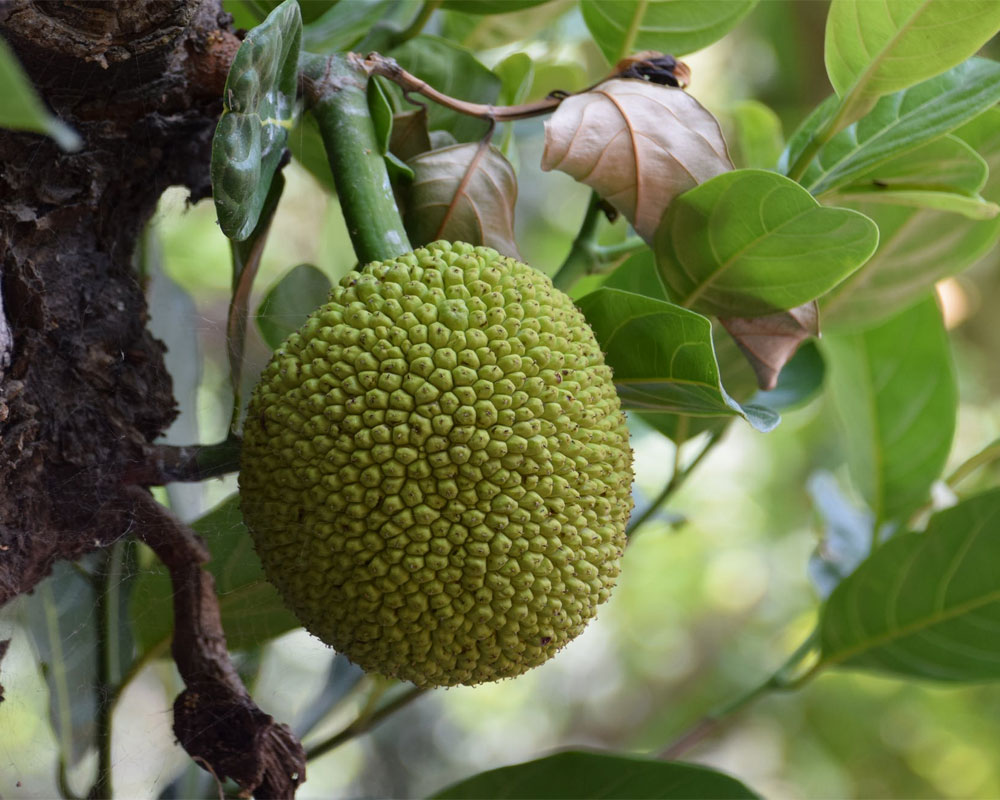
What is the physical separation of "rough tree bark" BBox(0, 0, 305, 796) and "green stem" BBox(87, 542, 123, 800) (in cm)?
4

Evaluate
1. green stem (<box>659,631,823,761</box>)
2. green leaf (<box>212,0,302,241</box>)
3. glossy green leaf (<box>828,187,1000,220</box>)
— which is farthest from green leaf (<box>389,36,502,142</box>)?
green stem (<box>659,631,823,761</box>)

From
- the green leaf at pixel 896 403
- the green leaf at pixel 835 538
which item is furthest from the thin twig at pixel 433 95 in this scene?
the green leaf at pixel 835 538

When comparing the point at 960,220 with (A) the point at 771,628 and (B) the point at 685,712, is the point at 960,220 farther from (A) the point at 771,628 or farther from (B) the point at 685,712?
(A) the point at 771,628

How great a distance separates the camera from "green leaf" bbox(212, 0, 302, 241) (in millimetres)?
404

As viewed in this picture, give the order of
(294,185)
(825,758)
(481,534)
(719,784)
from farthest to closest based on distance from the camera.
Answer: (825,758), (294,185), (719,784), (481,534)

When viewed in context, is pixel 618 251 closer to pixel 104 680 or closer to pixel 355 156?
pixel 355 156

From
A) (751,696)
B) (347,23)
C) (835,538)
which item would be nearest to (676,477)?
(751,696)

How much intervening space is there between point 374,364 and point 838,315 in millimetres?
502

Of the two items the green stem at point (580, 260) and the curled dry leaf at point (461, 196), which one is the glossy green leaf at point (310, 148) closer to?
the curled dry leaf at point (461, 196)

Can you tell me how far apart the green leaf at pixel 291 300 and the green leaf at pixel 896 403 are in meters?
0.54

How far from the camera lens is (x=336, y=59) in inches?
20.5

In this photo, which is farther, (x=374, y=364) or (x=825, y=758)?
(x=825, y=758)

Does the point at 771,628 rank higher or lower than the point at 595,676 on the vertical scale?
higher

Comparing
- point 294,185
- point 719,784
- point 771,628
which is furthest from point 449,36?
point 771,628
